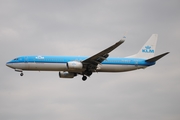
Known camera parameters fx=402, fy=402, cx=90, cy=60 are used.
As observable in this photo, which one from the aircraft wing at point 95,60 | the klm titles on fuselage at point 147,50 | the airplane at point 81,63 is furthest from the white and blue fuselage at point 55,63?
the klm titles on fuselage at point 147,50

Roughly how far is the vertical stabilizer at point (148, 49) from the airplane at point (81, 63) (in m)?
1.63

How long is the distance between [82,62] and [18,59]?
9.85 metres

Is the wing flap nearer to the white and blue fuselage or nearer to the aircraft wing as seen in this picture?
the aircraft wing

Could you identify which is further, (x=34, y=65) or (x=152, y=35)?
(x=152, y=35)

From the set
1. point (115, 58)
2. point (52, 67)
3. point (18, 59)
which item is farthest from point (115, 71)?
point (18, 59)

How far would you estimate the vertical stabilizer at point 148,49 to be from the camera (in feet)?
223

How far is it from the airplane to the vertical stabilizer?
1627 mm

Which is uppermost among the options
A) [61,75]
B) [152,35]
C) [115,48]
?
[152,35]

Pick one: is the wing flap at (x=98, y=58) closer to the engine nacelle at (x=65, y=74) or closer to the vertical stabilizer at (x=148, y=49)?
the engine nacelle at (x=65, y=74)

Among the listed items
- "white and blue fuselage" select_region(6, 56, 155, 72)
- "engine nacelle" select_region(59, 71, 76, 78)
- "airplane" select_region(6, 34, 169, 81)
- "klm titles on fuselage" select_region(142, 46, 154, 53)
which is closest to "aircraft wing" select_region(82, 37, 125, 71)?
"airplane" select_region(6, 34, 169, 81)

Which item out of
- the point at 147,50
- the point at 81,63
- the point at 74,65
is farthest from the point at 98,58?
the point at 147,50

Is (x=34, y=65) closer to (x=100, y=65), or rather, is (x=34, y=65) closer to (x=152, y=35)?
(x=100, y=65)

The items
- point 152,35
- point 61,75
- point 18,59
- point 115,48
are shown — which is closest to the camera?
point 115,48

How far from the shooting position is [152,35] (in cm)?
7100
